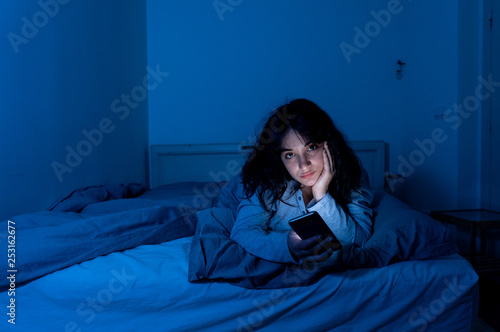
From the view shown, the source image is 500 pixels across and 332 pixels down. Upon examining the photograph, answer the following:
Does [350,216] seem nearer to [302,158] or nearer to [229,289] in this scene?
Result: [302,158]

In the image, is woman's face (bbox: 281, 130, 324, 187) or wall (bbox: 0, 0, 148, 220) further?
wall (bbox: 0, 0, 148, 220)

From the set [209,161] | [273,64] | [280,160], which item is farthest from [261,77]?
[280,160]

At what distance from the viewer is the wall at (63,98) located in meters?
1.20

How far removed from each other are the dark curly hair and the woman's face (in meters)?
0.02

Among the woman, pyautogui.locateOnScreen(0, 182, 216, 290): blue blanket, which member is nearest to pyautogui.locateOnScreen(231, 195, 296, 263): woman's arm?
the woman

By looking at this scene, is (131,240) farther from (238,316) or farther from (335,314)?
(335,314)

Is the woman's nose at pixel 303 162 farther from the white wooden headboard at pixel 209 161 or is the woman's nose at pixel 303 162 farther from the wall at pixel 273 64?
the wall at pixel 273 64

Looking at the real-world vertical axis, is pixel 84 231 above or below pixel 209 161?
below

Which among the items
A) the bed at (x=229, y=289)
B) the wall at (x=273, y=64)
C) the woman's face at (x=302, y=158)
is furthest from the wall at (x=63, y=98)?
the woman's face at (x=302, y=158)

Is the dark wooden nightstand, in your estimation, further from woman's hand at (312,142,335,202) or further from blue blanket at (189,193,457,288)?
woman's hand at (312,142,335,202)

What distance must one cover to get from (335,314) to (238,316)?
23 centimetres

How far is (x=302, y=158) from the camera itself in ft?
3.10

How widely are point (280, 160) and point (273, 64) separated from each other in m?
1.76

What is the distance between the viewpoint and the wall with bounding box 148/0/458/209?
8.57ft
